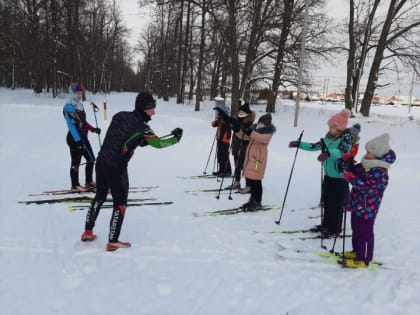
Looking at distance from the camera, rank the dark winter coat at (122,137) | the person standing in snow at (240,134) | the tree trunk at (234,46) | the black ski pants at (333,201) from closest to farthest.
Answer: the dark winter coat at (122,137) < the black ski pants at (333,201) < the person standing in snow at (240,134) < the tree trunk at (234,46)

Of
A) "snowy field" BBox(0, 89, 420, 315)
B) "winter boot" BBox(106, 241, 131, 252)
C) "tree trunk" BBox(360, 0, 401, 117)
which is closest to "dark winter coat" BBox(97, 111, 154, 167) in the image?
"winter boot" BBox(106, 241, 131, 252)

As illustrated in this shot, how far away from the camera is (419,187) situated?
779cm

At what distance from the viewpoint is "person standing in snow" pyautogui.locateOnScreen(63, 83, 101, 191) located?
6055 millimetres

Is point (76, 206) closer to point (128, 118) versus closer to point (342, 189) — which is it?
point (128, 118)

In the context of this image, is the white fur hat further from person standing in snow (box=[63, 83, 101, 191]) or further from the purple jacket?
person standing in snow (box=[63, 83, 101, 191])

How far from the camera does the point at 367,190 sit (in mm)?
3832

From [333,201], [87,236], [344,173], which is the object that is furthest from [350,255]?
[87,236]

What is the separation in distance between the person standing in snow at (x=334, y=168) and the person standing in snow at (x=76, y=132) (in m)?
3.89

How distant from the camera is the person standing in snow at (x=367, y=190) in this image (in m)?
3.73

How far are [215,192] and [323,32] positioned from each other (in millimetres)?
13877

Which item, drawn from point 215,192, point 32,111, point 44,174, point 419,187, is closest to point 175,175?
point 215,192

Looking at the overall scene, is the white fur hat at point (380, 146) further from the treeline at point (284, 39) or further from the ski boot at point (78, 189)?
the treeline at point (284, 39)

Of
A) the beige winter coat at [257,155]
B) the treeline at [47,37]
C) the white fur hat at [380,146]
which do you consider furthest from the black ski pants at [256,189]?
the treeline at [47,37]

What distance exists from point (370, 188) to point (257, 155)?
2.17m
